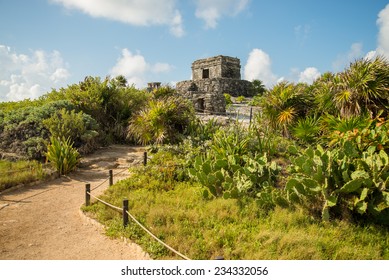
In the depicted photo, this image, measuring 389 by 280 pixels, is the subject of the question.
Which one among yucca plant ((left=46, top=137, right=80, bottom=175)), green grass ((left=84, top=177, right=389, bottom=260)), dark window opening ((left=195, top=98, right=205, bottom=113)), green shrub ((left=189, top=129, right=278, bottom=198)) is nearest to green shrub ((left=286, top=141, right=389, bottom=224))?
green grass ((left=84, top=177, right=389, bottom=260))

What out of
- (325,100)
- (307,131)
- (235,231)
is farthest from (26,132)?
(325,100)

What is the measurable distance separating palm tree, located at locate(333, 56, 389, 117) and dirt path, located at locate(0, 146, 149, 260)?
768cm

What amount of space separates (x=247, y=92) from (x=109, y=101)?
17.8 metres

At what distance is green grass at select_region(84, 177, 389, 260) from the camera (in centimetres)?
441

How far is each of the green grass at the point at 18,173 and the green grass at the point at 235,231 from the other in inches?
119

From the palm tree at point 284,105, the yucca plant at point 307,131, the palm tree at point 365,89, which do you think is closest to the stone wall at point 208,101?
the palm tree at point 284,105

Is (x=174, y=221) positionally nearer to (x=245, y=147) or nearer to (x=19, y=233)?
(x=19, y=233)

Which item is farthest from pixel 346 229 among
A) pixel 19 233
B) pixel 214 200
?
pixel 19 233

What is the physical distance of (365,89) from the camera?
9445 millimetres

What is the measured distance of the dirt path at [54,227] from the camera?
4645 millimetres

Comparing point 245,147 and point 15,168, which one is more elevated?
point 245,147

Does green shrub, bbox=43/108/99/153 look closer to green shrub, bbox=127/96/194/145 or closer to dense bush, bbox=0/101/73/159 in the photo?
dense bush, bbox=0/101/73/159

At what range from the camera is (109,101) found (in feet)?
47.4

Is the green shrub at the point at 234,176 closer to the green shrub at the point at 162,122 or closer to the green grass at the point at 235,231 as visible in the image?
the green grass at the point at 235,231
